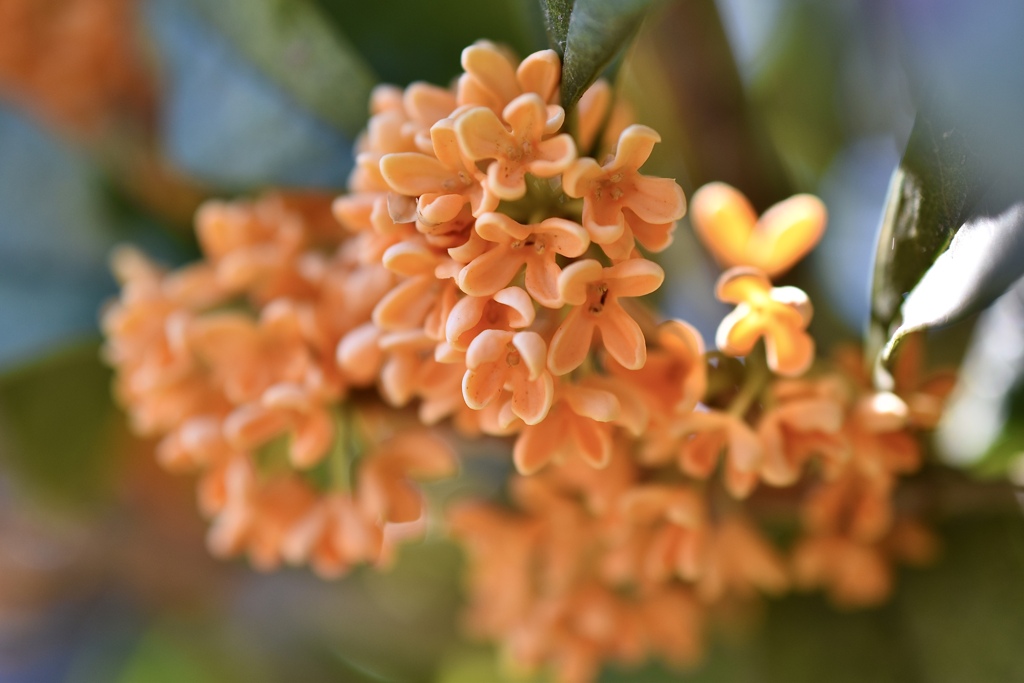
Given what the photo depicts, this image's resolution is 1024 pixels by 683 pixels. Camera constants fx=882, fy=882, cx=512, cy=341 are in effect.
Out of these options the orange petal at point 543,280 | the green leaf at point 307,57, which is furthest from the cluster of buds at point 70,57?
the orange petal at point 543,280

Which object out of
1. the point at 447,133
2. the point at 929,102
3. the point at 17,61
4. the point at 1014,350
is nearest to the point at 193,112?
the point at 17,61

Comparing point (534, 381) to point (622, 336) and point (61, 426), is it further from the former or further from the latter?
point (61, 426)

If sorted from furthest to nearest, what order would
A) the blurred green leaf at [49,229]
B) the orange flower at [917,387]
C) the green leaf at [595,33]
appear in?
the blurred green leaf at [49,229], the orange flower at [917,387], the green leaf at [595,33]

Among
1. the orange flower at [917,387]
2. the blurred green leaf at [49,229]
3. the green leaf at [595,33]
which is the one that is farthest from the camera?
the blurred green leaf at [49,229]

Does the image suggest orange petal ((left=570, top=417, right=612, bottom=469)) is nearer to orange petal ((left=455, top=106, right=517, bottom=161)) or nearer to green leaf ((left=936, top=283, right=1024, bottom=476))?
orange petal ((left=455, top=106, right=517, bottom=161))

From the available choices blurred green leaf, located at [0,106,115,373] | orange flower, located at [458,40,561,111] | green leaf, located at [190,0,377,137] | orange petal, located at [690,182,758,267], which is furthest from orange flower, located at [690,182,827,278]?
blurred green leaf, located at [0,106,115,373]

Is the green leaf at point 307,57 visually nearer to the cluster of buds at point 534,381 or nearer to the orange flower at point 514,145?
the cluster of buds at point 534,381

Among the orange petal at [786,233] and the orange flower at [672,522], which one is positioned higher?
the orange petal at [786,233]
